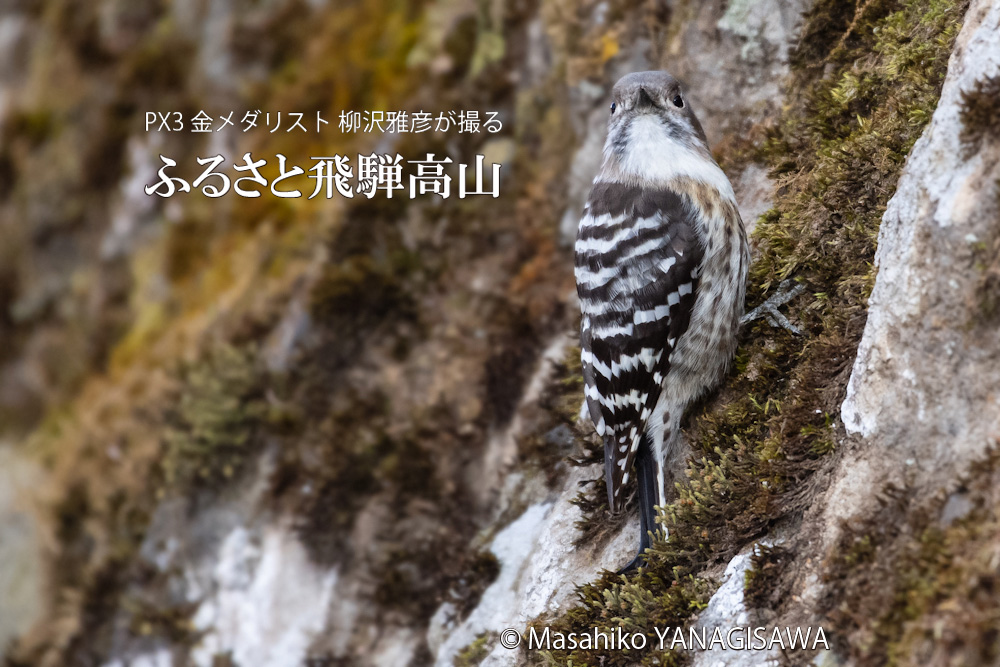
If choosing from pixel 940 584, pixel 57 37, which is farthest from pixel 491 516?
pixel 57 37

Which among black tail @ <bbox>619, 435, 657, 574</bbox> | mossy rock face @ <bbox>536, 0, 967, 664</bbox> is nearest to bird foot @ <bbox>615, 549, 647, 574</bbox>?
black tail @ <bbox>619, 435, 657, 574</bbox>

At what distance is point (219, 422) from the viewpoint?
779 centimetres

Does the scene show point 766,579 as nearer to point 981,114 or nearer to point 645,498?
point 645,498

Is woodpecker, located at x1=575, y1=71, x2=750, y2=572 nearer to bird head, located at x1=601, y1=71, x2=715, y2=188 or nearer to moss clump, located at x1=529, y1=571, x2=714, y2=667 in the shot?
bird head, located at x1=601, y1=71, x2=715, y2=188

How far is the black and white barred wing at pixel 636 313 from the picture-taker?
5.00 m

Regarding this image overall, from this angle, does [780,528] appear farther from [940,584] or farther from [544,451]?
[544,451]

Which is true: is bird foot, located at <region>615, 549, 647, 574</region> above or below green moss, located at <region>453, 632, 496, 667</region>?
above

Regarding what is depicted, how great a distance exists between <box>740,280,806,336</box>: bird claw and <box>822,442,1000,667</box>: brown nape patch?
5.43 feet

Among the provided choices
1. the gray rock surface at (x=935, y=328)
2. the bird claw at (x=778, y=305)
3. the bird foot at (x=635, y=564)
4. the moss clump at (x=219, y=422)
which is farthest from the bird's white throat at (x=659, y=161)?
the moss clump at (x=219, y=422)

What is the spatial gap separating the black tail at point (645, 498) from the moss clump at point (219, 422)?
401 cm

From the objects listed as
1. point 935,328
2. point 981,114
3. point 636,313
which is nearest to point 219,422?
point 636,313

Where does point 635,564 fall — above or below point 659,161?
below

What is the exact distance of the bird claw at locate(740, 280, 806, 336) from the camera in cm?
493

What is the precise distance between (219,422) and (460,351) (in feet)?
7.61
